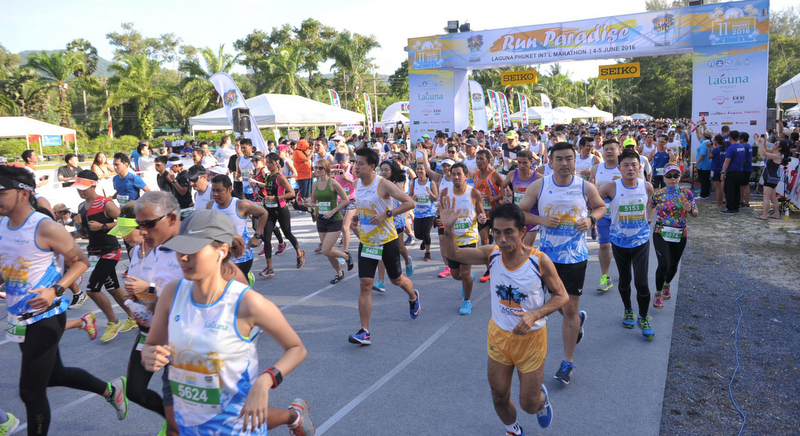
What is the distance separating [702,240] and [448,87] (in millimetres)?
13563

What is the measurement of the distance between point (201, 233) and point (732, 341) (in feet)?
17.8

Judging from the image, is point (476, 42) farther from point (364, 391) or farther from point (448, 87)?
point (364, 391)

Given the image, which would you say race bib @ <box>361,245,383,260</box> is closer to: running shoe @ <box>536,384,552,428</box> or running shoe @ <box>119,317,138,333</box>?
running shoe @ <box>536,384,552,428</box>

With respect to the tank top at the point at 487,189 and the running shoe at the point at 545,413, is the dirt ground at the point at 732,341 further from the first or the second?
the tank top at the point at 487,189

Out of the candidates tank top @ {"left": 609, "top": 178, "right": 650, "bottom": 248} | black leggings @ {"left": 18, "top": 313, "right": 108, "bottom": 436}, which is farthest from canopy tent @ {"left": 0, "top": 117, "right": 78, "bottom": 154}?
tank top @ {"left": 609, "top": 178, "right": 650, "bottom": 248}

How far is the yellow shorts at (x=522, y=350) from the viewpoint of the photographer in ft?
11.2

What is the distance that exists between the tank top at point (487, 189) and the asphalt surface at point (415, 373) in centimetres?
161

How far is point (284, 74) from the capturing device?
1747 inches

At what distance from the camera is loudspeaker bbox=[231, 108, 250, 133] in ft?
47.6

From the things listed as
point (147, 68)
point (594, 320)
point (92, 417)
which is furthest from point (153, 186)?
point (147, 68)

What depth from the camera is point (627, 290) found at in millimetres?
5723

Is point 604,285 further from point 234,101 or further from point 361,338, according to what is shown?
point 234,101

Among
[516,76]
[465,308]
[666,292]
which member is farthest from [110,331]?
[516,76]

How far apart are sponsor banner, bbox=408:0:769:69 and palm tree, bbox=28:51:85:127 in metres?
33.7
